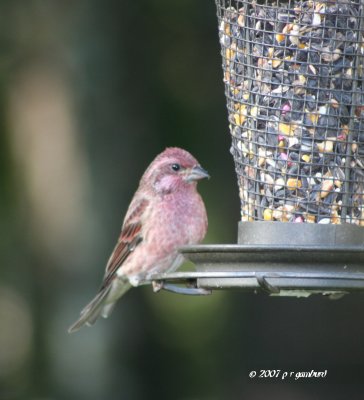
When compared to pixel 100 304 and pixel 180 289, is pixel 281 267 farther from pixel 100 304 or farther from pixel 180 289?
pixel 100 304

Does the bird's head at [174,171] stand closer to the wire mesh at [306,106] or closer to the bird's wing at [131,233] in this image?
the bird's wing at [131,233]

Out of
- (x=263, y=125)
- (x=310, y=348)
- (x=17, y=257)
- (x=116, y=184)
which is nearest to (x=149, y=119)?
(x=116, y=184)

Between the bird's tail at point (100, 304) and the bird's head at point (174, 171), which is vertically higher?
the bird's head at point (174, 171)

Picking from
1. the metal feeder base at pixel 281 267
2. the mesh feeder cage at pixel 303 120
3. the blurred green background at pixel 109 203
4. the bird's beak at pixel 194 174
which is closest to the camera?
the metal feeder base at pixel 281 267

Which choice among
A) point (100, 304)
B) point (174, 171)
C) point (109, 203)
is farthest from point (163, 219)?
point (109, 203)

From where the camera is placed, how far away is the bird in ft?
31.2

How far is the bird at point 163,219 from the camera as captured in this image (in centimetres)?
952

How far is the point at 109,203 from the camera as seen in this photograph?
44.9 ft

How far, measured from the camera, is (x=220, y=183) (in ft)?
48.7

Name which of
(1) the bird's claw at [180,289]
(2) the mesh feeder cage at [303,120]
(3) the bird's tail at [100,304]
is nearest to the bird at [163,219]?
(3) the bird's tail at [100,304]

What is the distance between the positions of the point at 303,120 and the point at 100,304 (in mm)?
4023

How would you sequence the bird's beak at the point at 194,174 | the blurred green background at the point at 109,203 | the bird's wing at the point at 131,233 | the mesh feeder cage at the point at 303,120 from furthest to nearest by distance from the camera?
the blurred green background at the point at 109,203
the bird's wing at the point at 131,233
the bird's beak at the point at 194,174
the mesh feeder cage at the point at 303,120

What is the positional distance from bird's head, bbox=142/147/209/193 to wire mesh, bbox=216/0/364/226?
1604mm

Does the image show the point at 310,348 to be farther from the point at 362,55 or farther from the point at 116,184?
the point at 362,55
